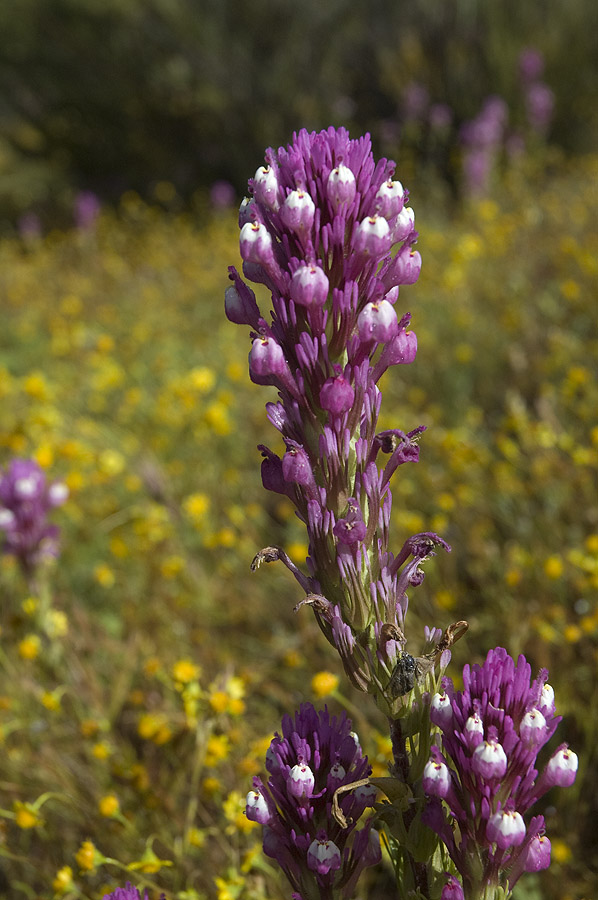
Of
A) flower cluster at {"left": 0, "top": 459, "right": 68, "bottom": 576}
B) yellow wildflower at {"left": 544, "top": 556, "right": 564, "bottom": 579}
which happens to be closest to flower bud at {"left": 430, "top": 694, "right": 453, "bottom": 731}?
yellow wildflower at {"left": 544, "top": 556, "right": 564, "bottom": 579}

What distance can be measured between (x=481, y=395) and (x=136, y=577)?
2.09 metres

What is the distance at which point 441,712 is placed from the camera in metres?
1.15

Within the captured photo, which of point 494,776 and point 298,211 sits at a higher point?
point 298,211

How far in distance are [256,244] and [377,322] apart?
0.22 m

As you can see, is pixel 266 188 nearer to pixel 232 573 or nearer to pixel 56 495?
pixel 56 495

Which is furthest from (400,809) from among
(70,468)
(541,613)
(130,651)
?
(70,468)

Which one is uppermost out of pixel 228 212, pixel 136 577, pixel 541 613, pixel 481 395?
pixel 228 212

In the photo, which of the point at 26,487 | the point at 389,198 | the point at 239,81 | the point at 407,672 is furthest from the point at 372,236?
the point at 239,81

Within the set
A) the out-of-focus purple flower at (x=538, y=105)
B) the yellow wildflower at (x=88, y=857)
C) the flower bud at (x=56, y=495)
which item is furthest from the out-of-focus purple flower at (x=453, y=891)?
the out-of-focus purple flower at (x=538, y=105)

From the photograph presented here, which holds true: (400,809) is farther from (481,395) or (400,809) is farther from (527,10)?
(527,10)

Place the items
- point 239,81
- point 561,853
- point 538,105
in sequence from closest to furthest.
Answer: point 561,853, point 538,105, point 239,81

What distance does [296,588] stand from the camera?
322 cm

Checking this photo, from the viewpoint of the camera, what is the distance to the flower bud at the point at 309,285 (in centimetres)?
113

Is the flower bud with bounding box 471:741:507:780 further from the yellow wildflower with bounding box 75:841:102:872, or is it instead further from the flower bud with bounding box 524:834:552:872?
the yellow wildflower with bounding box 75:841:102:872
